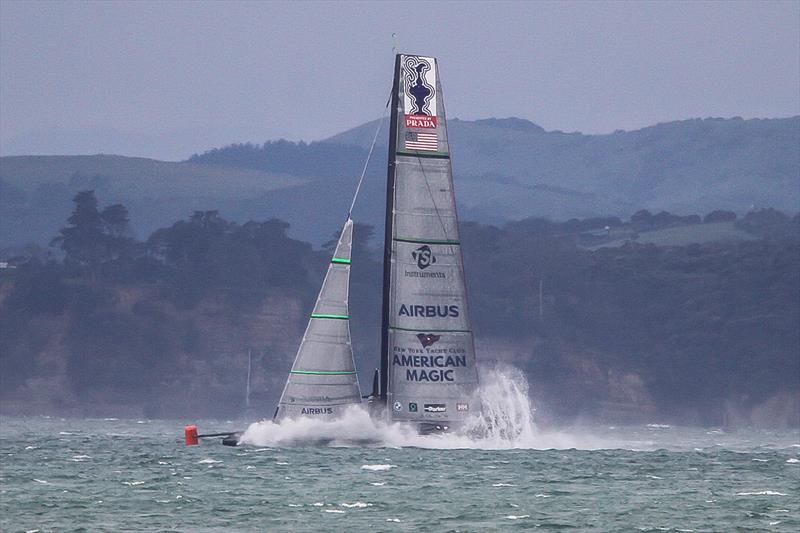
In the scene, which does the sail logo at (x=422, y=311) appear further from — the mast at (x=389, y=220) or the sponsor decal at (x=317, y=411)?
the sponsor decal at (x=317, y=411)

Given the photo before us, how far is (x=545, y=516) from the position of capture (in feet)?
100

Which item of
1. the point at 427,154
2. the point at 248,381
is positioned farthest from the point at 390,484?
the point at 248,381

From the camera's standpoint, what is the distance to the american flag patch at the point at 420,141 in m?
43.1

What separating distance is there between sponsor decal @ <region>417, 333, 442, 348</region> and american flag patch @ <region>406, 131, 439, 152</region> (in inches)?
184

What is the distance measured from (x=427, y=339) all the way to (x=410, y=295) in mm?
1199

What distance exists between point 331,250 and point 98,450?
136 m

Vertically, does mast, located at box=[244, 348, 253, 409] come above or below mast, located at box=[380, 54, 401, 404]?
below

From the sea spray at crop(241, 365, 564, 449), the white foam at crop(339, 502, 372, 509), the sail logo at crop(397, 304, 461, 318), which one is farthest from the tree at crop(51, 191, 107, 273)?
the white foam at crop(339, 502, 372, 509)

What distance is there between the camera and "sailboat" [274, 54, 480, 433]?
4291 cm

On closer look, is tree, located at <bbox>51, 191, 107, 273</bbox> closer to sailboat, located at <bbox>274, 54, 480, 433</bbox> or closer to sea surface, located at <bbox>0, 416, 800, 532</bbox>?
sea surface, located at <bbox>0, 416, 800, 532</bbox>

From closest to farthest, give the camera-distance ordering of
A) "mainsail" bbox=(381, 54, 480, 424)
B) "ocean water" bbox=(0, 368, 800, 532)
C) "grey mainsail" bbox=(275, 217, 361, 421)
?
"ocean water" bbox=(0, 368, 800, 532)
"grey mainsail" bbox=(275, 217, 361, 421)
"mainsail" bbox=(381, 54, 480, 424)

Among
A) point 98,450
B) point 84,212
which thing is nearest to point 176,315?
point 84,212

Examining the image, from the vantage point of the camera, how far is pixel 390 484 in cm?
3572

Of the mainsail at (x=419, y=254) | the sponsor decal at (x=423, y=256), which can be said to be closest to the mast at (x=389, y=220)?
the mainsail at (x=419, y=254)
